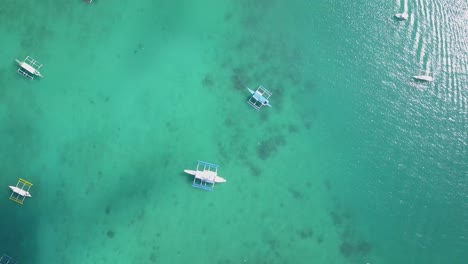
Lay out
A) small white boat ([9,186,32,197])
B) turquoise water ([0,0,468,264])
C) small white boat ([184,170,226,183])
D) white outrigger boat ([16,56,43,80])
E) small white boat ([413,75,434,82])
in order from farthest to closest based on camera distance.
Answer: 1. small white boat ([413,75,434,82])
2. turquoise water ([0,0,468,264])
3. white outrigger boat ([16,56,43,80])
4. small white boat ([184,170,226,183])
5. small white boat ([9,186,32,197])

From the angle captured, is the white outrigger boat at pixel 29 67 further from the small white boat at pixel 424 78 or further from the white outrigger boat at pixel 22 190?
the small white boat at pixel 424 78

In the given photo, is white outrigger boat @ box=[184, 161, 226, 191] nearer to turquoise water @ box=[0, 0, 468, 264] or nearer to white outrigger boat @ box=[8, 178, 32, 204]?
turquoise water @ box=[0, 0, 468, 264]

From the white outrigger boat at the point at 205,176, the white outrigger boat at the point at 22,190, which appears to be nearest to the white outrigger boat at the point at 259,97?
the white outrigger boat at the point at 205,176

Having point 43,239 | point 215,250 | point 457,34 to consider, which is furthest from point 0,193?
point 457,34

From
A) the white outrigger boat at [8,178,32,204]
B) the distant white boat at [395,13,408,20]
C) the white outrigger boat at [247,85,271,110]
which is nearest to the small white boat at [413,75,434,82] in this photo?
the distant white boat at [395,13,408,20]

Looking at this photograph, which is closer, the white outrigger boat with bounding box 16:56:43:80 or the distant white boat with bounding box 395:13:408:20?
the white outrigger boat with bounding box 16:56:43:80

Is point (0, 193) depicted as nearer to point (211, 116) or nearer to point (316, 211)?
point (211, 116)

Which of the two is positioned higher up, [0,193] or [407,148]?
[407,148]
